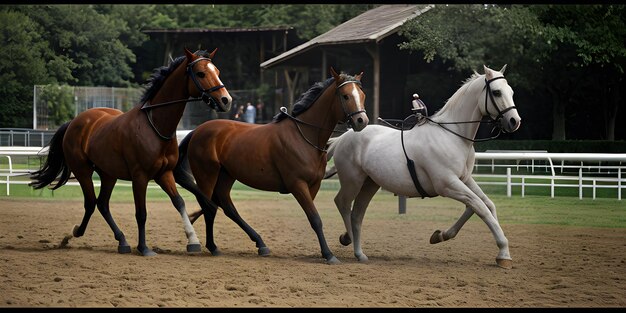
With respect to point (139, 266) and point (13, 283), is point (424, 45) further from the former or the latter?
point (13, 283)

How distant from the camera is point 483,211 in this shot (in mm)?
7762

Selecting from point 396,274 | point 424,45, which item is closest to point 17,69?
point 424,45

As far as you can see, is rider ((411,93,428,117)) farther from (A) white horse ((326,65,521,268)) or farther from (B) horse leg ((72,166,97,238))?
(B) horse leg ((72,166,97,238))

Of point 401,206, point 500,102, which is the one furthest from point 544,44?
point 500,102

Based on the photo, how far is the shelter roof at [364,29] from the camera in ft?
40.9

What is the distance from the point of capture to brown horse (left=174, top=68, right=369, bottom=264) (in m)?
7.98

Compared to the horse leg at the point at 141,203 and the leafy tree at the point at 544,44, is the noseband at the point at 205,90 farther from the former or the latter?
the leafy tree at the point at 544,44

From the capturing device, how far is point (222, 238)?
34.0 ft

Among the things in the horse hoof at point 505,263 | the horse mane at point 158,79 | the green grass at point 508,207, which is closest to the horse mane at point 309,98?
the horse mane at point 158,79

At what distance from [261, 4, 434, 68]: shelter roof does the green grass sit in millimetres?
2439

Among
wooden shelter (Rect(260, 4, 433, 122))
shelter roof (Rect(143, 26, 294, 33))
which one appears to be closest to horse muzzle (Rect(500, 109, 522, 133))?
wooden shelter (Rect(260, 4, 433, 122))

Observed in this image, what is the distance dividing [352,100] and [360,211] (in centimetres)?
129

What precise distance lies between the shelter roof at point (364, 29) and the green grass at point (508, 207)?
2.44 meters

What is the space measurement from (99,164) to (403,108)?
5.43 meters
